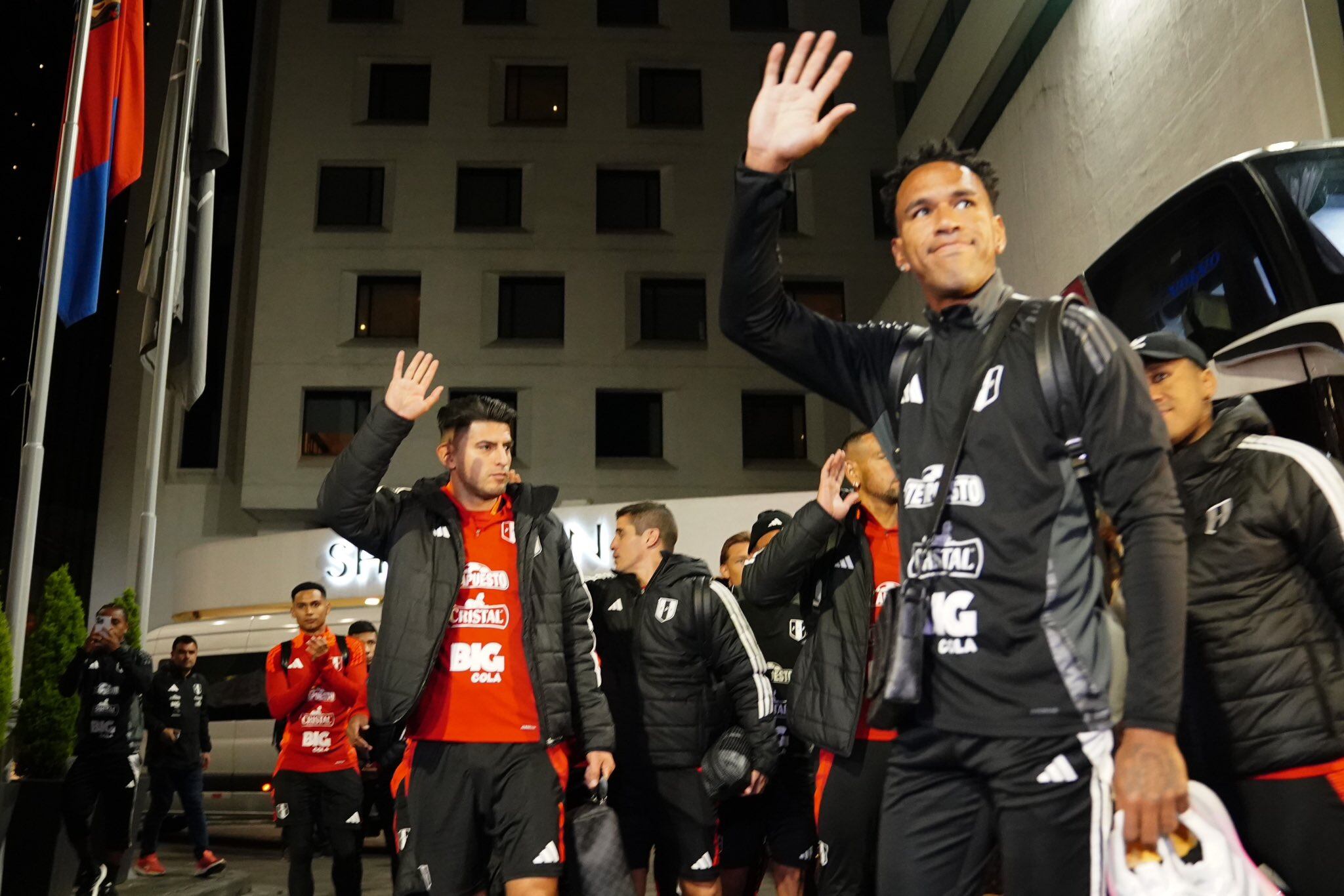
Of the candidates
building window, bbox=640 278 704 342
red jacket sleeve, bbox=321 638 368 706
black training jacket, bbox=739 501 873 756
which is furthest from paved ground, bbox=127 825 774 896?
building window, bbox=640 278 704 342

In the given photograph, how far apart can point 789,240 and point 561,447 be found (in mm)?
7626

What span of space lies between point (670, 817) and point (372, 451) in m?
2.53

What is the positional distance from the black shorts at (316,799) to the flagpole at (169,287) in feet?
12.7

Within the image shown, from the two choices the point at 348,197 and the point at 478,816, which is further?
the point at 348,197

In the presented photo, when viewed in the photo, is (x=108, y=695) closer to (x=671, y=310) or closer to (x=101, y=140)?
(x=101, y=140)

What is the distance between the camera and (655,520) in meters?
6.50

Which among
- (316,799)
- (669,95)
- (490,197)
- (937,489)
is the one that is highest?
(669,95)

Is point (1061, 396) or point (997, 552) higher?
point (1061, 396)

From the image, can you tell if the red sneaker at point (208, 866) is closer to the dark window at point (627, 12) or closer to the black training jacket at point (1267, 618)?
the black training jacket at point (1267, 618)

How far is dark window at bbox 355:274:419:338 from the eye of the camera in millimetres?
27812

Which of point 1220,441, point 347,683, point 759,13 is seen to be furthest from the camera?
point 759,13

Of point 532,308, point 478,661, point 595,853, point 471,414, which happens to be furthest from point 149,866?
point 532,308

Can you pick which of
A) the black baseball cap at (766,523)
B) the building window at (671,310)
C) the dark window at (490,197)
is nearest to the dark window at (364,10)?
the dark window at (490,197)

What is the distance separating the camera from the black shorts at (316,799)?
8.12 meters
